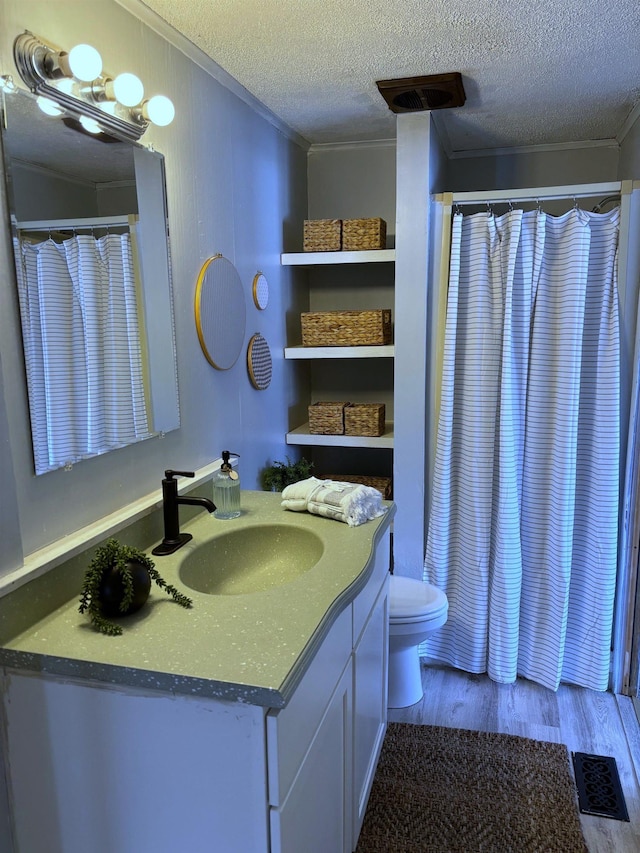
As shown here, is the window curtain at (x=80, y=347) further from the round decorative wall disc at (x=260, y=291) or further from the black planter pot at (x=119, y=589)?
the round decorative wall disc at (x=260, y=291)

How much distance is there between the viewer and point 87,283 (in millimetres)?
1487

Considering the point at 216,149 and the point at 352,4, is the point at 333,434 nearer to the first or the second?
the point at 216,149

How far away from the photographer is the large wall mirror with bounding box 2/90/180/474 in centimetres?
131

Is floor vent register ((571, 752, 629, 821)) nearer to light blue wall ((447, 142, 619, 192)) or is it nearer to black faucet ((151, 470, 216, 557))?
black faucet ((151, 470, 216, 557))

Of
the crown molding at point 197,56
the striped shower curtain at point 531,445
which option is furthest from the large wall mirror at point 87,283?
the striped shower curtain at point 531,445

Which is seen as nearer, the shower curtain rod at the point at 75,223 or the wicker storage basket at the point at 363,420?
the shower curtain rod at the point at 75,223

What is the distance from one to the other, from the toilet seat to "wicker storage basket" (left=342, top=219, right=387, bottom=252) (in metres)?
1.44

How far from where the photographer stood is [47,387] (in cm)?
137

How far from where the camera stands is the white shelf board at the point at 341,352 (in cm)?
275

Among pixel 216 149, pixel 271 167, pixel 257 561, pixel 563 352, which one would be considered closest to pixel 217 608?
pixel 257 561

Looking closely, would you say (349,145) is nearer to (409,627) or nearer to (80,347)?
(80,347)

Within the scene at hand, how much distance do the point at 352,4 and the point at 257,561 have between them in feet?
5.09

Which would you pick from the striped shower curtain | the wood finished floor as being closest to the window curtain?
the striped shower curtain

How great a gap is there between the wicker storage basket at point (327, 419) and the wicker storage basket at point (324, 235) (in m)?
0.70
